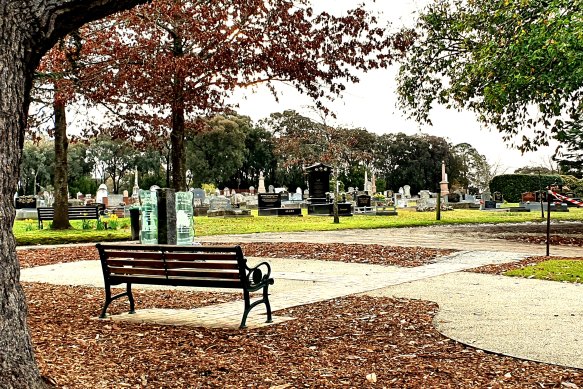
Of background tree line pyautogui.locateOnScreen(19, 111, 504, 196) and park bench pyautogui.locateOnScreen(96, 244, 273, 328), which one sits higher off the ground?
background tree line pyautogui.locateOnScreen(19, 111, 504, 196)

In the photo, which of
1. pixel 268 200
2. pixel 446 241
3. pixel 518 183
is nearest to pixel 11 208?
pixel 446 241

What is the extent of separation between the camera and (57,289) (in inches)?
368

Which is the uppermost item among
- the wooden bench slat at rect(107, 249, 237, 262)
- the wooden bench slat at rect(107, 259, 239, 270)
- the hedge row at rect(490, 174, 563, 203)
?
the hedge row at rect(490, 174, 563, 203)

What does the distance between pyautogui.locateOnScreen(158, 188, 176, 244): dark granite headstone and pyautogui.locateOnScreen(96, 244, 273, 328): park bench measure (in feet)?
18.5

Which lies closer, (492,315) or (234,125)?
(492,315)

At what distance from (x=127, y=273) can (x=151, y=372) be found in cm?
254

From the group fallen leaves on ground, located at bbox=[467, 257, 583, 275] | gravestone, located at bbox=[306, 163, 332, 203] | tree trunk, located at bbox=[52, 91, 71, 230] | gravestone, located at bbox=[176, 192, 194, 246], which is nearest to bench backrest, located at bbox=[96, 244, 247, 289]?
fallen leaves on ground, located at bbox=[467, 257, 583, 275]

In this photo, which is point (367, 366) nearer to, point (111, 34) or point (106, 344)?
point (106, 344)

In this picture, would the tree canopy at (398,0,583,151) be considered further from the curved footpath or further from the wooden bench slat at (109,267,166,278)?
the wooden bench slat at (109,267,166,278)

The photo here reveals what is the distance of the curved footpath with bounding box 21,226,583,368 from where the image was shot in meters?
5.61

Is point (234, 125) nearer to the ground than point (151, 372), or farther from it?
farther from it

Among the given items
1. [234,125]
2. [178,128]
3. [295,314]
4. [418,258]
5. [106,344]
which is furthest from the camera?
[234,125]

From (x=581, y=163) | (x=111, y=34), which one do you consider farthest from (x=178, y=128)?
(x=581, y=163)

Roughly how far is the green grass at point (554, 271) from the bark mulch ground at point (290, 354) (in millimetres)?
3412
